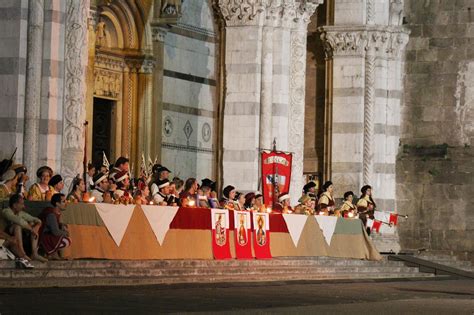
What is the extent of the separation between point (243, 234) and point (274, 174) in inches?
163

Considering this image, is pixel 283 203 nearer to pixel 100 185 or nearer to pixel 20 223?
pixel 100 185

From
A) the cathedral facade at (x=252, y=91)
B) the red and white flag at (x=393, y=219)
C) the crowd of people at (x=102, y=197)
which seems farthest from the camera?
the red and white flag at (x=393, y=219)

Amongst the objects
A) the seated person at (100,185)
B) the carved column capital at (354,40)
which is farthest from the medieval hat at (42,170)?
the carved column capital at (354,40)

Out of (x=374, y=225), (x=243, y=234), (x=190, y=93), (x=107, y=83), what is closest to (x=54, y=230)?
(x=243, y=234)

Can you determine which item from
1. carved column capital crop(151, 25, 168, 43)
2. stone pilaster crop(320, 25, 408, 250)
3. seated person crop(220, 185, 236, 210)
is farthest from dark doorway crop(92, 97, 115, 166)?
stone pilaster crop(320, 25, 408, 250)

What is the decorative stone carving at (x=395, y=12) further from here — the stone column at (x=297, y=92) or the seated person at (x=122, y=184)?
the seated person at (x=122, y=184)

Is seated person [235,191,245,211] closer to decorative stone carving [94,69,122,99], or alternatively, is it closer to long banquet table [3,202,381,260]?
long banquet table [3,202,381,260]

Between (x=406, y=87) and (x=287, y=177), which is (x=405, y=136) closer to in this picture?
(x=406, y=87)

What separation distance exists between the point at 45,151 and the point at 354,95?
57.0 ft

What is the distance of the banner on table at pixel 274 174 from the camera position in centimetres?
3538

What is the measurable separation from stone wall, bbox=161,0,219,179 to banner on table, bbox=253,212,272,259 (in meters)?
8.27

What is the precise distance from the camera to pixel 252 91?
3669 cm

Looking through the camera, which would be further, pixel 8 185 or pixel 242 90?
pixel 242 90

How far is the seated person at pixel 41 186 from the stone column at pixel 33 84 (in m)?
1.06
